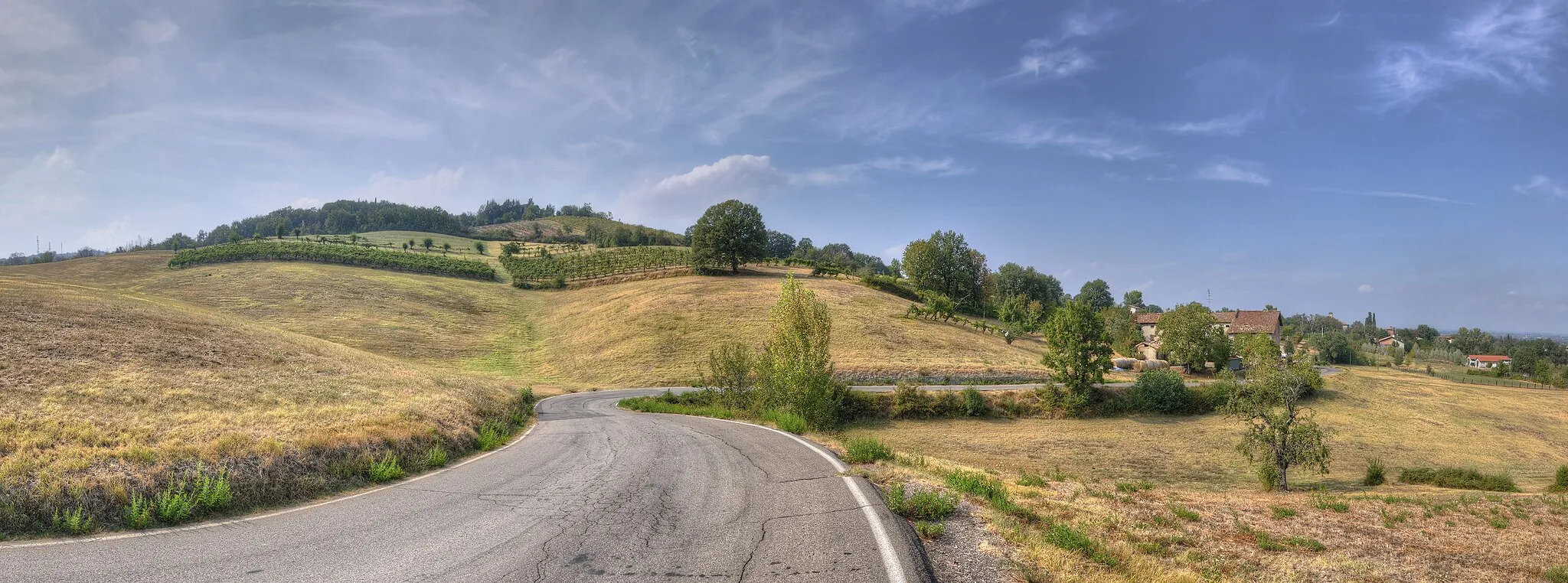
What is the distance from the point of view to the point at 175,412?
12.0 meters

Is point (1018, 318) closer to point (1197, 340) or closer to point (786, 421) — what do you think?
point (1197, 340)

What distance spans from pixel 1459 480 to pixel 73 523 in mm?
39043

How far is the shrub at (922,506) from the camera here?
8016mm

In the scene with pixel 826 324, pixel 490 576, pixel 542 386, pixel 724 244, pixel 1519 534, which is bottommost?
pixel 542 386

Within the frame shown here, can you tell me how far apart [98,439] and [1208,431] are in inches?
1843

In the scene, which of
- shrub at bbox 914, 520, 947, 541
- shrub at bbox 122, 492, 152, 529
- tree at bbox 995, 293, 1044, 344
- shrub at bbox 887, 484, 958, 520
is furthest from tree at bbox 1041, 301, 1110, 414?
shrub at bbox 122, 492, 152, 529

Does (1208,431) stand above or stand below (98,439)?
below

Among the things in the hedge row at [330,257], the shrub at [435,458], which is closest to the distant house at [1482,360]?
the shrub at [435,458]

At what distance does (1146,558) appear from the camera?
6883 millimetres

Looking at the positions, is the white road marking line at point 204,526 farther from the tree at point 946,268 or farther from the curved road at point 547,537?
the tree at point 946,268

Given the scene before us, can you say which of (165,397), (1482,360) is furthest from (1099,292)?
(165,397)

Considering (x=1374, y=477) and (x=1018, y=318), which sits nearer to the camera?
(x=1374, y=477)

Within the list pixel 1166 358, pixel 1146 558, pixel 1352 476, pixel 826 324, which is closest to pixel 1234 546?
pixel 1146 558

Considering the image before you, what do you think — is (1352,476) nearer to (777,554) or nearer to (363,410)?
(777,554)
